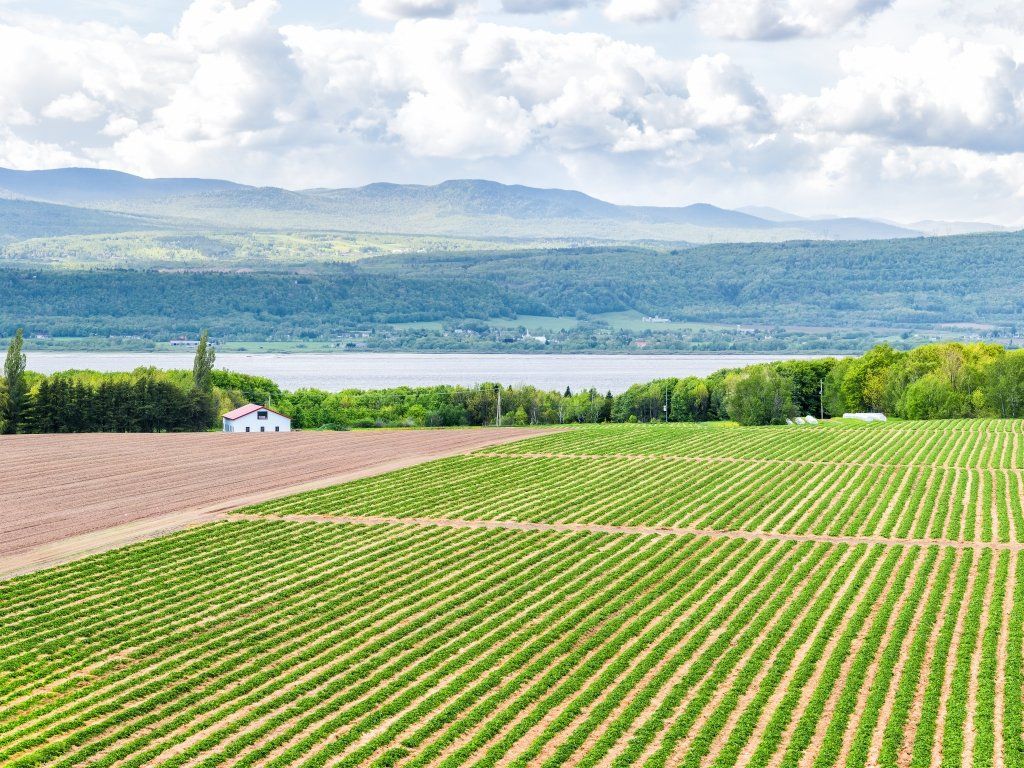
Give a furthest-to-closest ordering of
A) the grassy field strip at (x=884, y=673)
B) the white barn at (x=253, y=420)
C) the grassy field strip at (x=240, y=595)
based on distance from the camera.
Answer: the white barn at (x=253, y=420), the grassy field strip at (x=240, y=595), the grassy field strip at (x=884, y=673)

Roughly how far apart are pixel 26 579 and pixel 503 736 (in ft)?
59.8

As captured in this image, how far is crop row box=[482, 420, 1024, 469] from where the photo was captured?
211ft

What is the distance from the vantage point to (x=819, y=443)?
235 ft

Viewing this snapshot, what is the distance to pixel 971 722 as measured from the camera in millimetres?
23266

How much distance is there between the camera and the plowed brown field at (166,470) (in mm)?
45438

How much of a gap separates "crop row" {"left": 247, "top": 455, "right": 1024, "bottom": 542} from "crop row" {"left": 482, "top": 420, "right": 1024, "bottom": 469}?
3.98 meters

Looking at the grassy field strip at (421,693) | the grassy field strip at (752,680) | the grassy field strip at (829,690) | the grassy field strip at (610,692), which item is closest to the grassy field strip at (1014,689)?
the grassy field strip at (829,690)

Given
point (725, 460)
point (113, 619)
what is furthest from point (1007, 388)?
point (113, 619)

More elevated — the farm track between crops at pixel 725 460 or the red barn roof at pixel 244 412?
the farm track between crops at pixel 725 460

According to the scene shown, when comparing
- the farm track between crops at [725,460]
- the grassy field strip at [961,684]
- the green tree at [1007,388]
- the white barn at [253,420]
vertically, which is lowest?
the white barn at [253,420]

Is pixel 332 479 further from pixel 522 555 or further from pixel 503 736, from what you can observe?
pixel 503 736

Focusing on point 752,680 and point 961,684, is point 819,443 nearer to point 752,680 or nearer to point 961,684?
point 961,684

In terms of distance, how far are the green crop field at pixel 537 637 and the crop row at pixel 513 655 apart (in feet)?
0.26

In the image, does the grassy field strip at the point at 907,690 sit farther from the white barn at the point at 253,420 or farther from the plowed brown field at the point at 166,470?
the white barn at the point at 253,420
